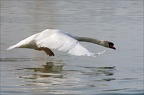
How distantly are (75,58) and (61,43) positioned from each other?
226 cm

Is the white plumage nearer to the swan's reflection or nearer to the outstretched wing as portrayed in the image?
the outstretched wing

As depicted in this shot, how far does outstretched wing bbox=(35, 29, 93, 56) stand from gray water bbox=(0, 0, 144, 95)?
1.63 ft

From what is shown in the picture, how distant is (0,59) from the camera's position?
11.1 m

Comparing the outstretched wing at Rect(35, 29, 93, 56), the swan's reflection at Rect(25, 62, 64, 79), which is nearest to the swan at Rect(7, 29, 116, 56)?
the outstretched wing at Rect(35, 29, 93, 56)

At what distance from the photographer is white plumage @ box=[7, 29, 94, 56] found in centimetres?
891

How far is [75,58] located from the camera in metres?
11.7

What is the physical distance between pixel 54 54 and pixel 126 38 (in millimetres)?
2590

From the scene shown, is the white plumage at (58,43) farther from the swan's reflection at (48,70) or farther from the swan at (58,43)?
the swan's reflection at (48,70)

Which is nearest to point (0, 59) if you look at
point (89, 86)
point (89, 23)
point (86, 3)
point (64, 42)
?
point (64, 42)

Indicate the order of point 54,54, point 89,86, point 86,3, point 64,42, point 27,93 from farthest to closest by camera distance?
point 86,3
point 54,54
point 64,42
point 89,86
point 27,93

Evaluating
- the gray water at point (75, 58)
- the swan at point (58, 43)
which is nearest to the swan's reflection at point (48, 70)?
the gray water at point (75, 58)

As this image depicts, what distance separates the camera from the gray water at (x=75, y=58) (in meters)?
8.74

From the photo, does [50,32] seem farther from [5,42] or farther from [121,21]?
[121,21]

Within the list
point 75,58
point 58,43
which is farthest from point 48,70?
point 75,58
